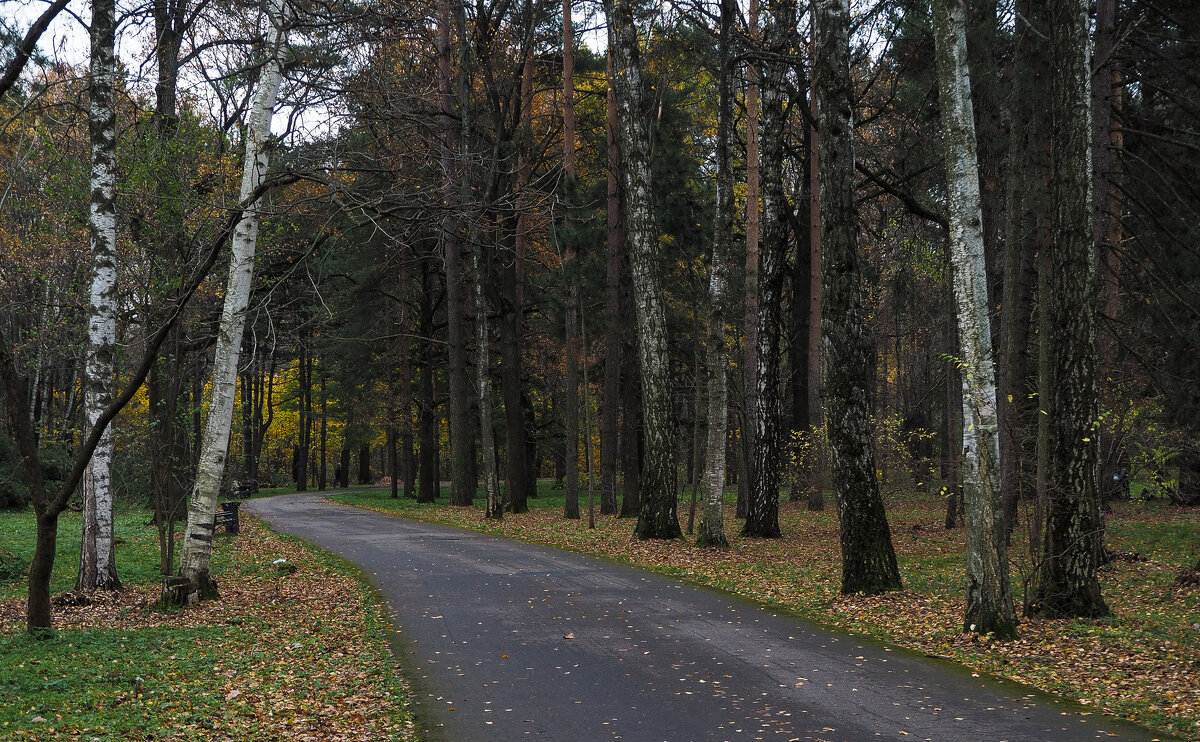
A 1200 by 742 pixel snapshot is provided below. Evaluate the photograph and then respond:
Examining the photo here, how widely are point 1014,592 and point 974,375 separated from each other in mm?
4605

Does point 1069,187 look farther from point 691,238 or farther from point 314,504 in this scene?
point 314,504

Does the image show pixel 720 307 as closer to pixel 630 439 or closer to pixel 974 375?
pixel 974 375

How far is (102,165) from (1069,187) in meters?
11.9

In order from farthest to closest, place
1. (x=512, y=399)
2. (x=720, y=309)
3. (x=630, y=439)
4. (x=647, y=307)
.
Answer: (x=512, y=399) < (x=630, y=439) < (x=647, y=307) < (x=720, y=309)

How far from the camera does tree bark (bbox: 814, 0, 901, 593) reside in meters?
11.0

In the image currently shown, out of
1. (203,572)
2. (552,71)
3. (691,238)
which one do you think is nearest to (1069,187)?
(203,572)

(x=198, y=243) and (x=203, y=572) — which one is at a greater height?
(x=198, y=243)

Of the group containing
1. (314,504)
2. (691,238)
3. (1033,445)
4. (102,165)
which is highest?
(691,238)

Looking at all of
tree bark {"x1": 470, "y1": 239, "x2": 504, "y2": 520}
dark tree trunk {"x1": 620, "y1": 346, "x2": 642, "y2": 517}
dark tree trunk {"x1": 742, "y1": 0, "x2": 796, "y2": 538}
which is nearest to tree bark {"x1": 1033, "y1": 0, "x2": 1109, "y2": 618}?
dark tree trunk {"x1": 742, "y1": 0, "x2": 796, "y2": 538}

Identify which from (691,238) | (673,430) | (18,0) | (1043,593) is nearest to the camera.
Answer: (18,0)

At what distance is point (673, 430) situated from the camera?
698 inches

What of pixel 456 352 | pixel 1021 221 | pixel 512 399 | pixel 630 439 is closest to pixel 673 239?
pixel 630 439

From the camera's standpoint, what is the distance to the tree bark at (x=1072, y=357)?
9203mm

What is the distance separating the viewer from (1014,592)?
11391mm
